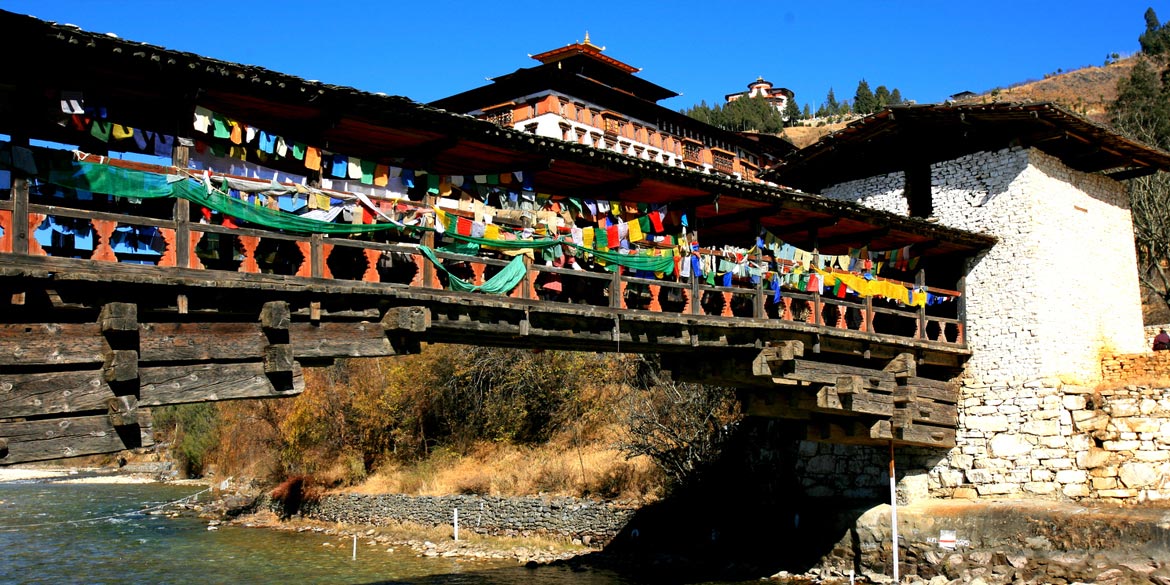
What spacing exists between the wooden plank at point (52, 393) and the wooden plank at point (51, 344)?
0.43 feet

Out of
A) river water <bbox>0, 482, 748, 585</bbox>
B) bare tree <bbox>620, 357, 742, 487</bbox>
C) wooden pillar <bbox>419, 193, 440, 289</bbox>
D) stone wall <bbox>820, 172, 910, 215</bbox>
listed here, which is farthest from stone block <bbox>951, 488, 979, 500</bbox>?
wooden pillar <bbox>419, 193, 440, 289</bbox>

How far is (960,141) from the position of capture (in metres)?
20.5

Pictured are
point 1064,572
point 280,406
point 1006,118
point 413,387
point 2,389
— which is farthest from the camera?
point 280,406

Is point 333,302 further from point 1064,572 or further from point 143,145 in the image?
point 1064,572

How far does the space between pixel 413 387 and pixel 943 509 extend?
19051 mm

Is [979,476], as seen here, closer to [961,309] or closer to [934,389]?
[934,389]

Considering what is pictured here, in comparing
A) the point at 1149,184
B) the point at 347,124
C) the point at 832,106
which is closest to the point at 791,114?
the point at 832,106

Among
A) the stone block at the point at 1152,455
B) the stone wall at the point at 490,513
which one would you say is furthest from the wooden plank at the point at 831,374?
the stone wall at the point at 490,513

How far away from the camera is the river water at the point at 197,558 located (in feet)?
70.4

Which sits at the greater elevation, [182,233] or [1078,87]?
[1078,87]

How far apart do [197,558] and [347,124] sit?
1719cm

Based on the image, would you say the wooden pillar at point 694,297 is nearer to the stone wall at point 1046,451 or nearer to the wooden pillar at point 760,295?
the wooden pillar at point 760,295

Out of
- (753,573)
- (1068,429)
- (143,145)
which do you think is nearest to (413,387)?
(753,573)

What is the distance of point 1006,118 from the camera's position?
19047 millimetres
